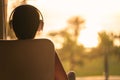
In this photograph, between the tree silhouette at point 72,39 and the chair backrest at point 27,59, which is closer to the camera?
the chair backrest at point 27,59

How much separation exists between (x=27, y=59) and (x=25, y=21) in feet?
0.46

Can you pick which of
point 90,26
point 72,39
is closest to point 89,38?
point 90,26

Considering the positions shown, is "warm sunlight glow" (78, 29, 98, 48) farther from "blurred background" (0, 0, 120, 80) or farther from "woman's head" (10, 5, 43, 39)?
"woman's head" (10, 5, 43, 39)

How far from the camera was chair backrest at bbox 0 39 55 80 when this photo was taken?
94 cm

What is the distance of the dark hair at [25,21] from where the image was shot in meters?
1.00

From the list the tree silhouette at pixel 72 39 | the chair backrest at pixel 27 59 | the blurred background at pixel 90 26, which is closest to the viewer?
the chair backrest at pixel 27 59

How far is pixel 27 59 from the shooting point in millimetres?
960

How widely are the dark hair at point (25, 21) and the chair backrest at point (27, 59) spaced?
6 centimetres

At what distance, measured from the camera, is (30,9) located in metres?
1.00

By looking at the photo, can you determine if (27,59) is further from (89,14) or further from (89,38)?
(89,14)

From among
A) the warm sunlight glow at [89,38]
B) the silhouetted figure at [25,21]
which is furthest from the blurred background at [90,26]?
the silhouetted figure at [25,21]

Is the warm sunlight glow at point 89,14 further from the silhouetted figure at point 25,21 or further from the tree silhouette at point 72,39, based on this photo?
the silhouetted figure at point 25,21

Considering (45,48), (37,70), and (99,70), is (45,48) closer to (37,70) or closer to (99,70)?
(37,70)

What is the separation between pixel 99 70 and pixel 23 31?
1.47m
